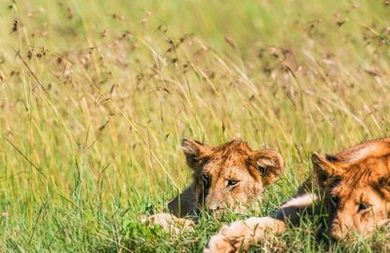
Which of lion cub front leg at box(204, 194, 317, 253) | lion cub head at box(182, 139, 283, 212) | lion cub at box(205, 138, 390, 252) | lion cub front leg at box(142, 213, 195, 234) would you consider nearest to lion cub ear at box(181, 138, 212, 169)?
lion cub head at box(182, 139, 283, 212)

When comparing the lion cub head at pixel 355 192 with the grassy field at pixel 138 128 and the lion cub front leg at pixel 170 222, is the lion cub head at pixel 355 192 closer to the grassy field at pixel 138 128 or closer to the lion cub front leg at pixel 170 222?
the grassy field at pixel 138 128

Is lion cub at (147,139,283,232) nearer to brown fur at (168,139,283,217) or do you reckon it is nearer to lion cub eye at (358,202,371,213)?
brown fur at (168,139,283,217)

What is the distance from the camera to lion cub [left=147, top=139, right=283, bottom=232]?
823 cm

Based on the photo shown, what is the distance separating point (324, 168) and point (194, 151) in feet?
6.22

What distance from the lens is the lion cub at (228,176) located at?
8234 mm

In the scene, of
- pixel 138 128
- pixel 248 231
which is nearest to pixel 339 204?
pixel 248 231

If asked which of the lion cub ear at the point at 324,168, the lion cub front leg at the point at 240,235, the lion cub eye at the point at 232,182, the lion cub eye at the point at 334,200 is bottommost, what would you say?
the lion cub front leg at the point at 240,235

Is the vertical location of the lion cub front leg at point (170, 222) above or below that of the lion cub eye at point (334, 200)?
below

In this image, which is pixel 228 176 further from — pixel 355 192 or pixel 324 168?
pixel 355 192

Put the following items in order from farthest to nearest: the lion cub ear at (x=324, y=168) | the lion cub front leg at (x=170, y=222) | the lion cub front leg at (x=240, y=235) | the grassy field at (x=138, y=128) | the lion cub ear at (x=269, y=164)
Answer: the lion cub ear at (x=269, y=164) < the grassy field at (x=138, y=128) < the lion cub front leg at (x=170, y=222) < the lion cub ear at (x=324, y=168) < the lion cub front leg at (x=240, y=235)

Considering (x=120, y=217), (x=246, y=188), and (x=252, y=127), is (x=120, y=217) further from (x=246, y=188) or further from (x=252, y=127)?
(x=252, y=127)

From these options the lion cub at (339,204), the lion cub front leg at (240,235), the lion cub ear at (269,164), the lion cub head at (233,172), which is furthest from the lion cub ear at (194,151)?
the lion cub front leg at (240,235)

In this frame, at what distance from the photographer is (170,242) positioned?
276 inches

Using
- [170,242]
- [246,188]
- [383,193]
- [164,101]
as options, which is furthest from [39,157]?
[383,193]
